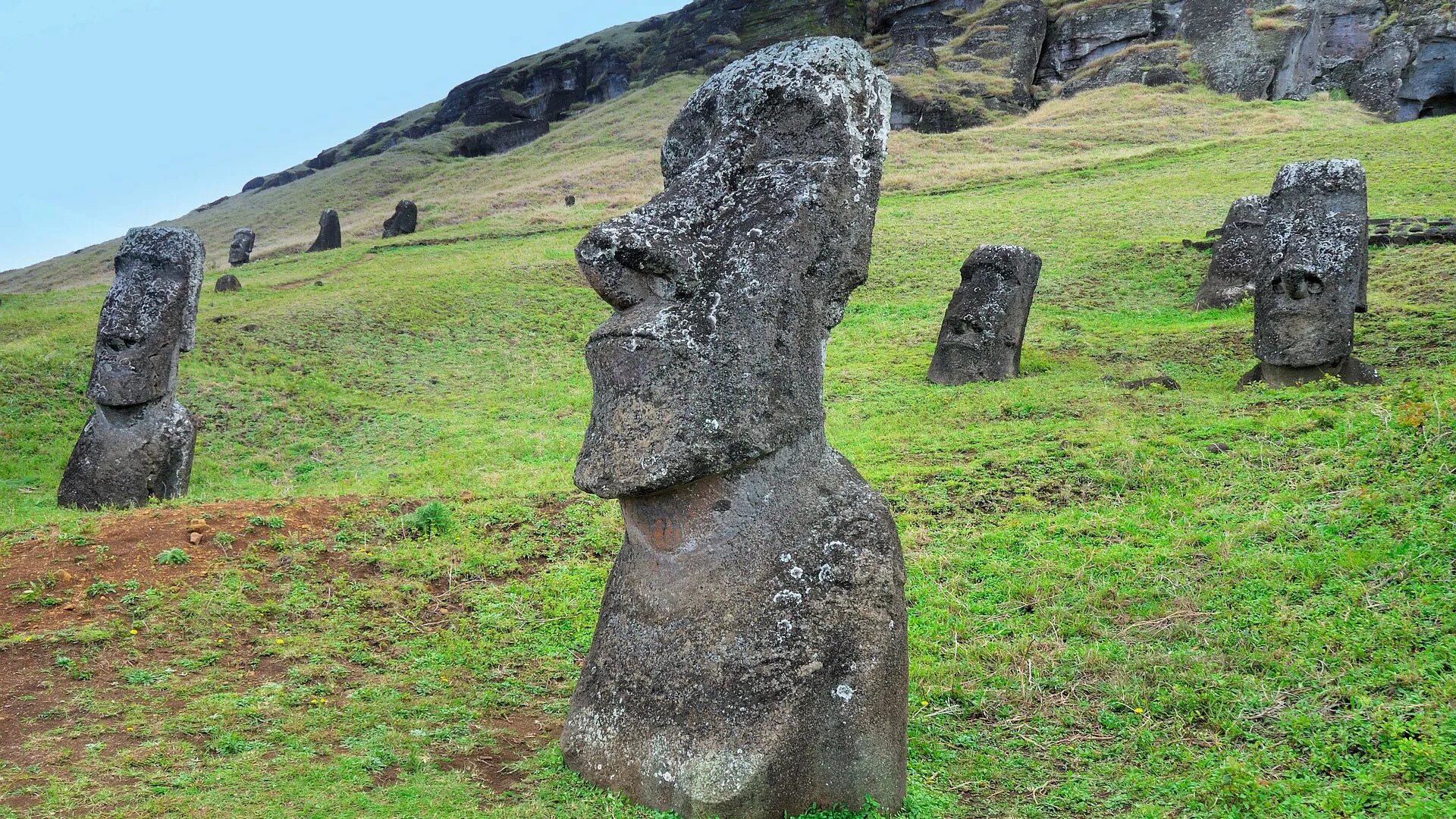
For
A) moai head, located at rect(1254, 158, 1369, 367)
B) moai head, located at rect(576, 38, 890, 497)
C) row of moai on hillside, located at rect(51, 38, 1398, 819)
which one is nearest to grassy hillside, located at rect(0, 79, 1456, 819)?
row of moai on hillside, located at rect(51, 38, 1398, 819)

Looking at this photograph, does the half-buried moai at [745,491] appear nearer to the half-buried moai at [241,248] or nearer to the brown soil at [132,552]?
the brown soil at [132,552]

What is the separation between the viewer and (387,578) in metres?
7.86

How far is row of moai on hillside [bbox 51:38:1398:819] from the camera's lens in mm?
4090

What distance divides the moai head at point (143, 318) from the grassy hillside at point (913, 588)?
4.88 feet

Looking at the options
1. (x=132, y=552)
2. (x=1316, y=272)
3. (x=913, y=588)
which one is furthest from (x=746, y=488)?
(x=1316, y=272)

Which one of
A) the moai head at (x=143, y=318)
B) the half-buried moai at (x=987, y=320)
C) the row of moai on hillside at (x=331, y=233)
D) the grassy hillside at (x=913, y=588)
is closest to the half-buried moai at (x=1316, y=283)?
the grassy hillside at (x=913, y=588)

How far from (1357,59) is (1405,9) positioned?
3.15 metres

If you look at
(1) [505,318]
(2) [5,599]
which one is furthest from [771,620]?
(1) [505,318]

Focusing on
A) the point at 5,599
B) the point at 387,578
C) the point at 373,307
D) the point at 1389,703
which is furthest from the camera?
the point at 373,307

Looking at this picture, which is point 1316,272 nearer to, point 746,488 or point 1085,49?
point 746,488

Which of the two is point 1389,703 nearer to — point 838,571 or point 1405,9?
point 838,571

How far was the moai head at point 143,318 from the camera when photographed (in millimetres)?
11016

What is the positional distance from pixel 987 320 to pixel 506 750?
1204 centimetres

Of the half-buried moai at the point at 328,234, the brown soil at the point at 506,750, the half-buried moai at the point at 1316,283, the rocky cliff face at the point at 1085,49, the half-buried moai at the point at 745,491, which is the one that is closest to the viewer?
the half-buried moai at the point at 745,491
